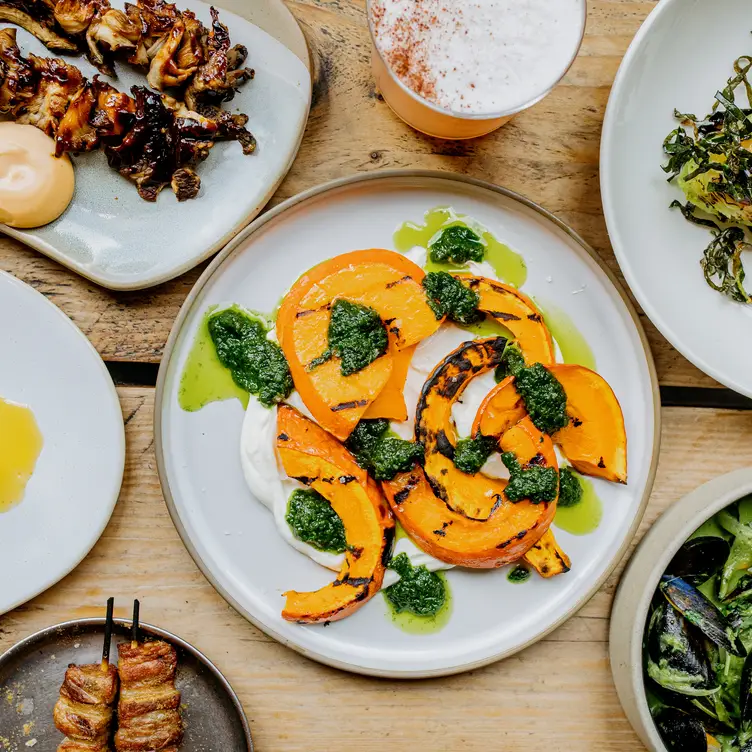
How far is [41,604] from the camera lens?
7.06 ft

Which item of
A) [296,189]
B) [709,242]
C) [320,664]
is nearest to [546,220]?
[709,242]

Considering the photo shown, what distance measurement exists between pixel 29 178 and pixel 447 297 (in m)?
1.26

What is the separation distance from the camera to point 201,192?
208 cm

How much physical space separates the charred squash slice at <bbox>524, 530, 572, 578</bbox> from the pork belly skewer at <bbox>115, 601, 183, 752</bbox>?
1147 mm

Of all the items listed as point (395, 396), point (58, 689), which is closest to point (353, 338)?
point (395, 396)

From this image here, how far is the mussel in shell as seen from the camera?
2002 millimetres

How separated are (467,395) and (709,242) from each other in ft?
2.85

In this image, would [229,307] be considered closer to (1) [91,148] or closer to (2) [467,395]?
(1) [91,148]

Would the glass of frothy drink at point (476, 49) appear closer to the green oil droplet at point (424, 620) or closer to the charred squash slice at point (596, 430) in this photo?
the charred squash slice at point (596, 430)

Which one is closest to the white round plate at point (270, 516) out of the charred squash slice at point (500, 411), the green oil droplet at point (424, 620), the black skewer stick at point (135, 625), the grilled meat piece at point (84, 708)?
the green oil droplet at point (424, 620)

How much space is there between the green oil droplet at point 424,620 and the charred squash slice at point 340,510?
0.14m

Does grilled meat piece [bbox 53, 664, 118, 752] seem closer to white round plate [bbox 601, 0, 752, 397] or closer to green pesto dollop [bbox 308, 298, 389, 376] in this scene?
green pesto dollop [bbox 308, 298, 389, 376]

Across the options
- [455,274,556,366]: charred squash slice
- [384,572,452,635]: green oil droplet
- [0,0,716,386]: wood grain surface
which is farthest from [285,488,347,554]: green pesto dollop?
[455,274,556,366]: charred squash slice

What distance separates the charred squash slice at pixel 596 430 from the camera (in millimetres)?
Result: 2062
